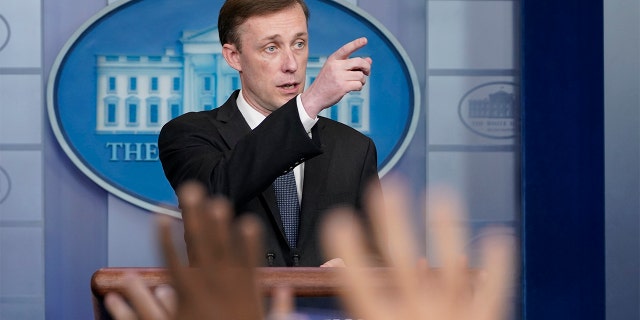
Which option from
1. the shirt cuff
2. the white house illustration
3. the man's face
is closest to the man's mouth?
the man's face

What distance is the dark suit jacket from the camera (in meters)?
1.34

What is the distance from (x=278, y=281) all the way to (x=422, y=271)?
470 millimetres

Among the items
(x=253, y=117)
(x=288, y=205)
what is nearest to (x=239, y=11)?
(x=253, y=117)

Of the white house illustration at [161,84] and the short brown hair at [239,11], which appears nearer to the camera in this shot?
the short brown hair at [239,11]

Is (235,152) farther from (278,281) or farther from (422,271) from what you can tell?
(422,271)

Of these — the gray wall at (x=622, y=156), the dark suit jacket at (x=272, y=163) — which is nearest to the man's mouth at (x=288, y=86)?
the dark suit jacket at (x=272, y=163)

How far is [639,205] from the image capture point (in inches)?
122

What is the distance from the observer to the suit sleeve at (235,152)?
1319 millimetres

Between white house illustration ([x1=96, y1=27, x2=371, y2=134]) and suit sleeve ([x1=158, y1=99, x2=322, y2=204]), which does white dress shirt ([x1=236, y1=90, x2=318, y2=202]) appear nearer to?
suit sleeve ([x1=158, y1=99, x2=322, y2=204])

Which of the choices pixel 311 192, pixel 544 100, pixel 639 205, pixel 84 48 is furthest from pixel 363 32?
pixel 311 192

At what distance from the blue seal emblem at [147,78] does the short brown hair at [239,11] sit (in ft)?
3.56

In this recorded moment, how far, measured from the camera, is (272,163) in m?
1.38

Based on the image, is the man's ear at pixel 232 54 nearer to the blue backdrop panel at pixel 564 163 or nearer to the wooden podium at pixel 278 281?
the wooden podium at pixel 278 281

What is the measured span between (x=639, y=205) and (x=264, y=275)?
8.43 ft
